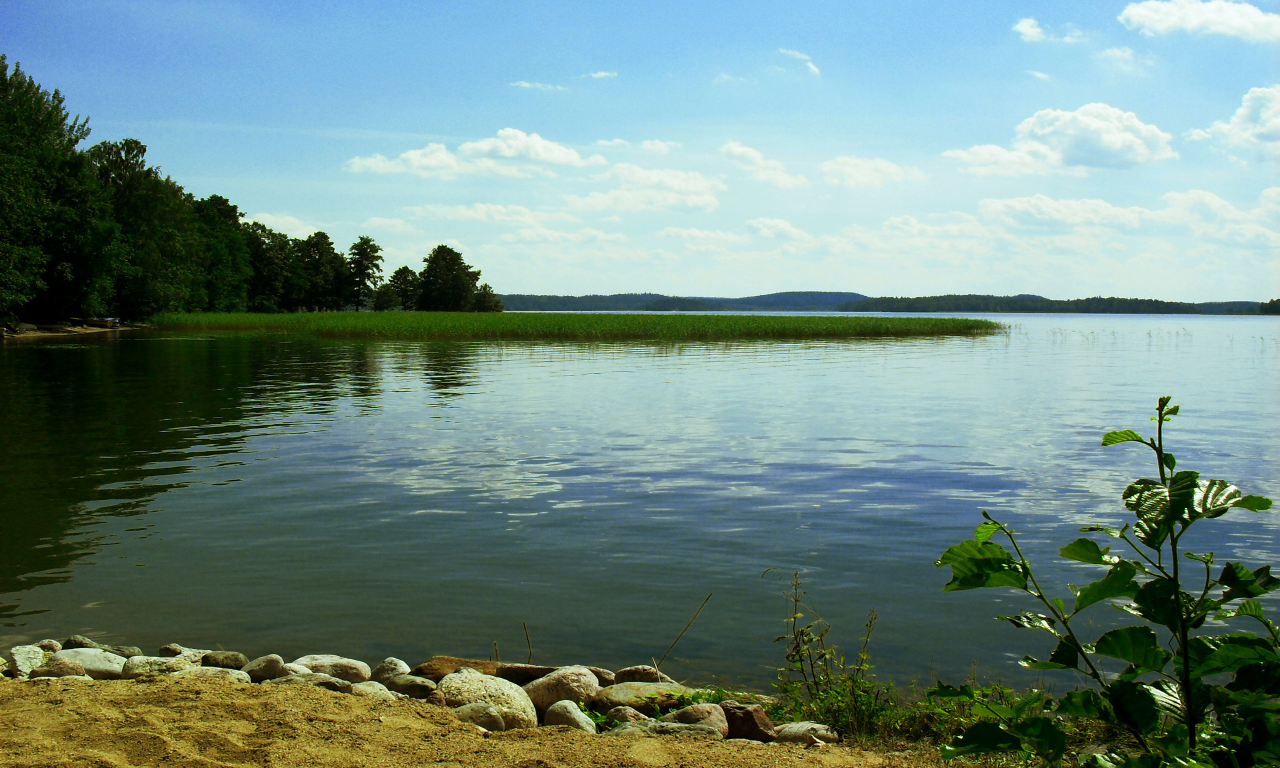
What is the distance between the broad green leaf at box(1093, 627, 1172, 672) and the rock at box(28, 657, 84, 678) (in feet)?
20.0

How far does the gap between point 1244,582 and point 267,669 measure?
5.54m

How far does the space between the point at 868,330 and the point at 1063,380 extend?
35.2 m

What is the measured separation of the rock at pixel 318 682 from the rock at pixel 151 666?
0.88 metres

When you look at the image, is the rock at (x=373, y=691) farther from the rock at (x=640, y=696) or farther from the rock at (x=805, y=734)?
the rock at (x=805, y=734)

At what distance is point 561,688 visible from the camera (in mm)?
5438

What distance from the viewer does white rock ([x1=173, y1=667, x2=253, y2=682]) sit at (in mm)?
5445

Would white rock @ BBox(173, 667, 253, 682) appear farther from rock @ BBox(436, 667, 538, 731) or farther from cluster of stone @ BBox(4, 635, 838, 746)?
rock @ BBox(436, 667, 538, 731)

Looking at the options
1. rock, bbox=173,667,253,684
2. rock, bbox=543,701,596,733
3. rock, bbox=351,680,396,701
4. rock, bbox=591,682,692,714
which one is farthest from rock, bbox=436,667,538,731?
rock, bbox=173,667,253,684

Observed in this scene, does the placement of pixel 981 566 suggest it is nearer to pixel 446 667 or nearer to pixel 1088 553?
pixel 1088 553

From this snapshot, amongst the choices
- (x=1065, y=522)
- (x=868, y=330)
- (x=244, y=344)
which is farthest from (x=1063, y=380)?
(x=244, y=344)

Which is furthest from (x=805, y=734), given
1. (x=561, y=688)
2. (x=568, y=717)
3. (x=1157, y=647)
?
(x=1157, y=647)

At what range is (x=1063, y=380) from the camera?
1157 inches

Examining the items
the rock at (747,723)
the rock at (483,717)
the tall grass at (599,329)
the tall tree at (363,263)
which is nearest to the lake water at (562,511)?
the rock at (747,723)

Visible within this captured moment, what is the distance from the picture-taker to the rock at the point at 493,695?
5.04 metres
